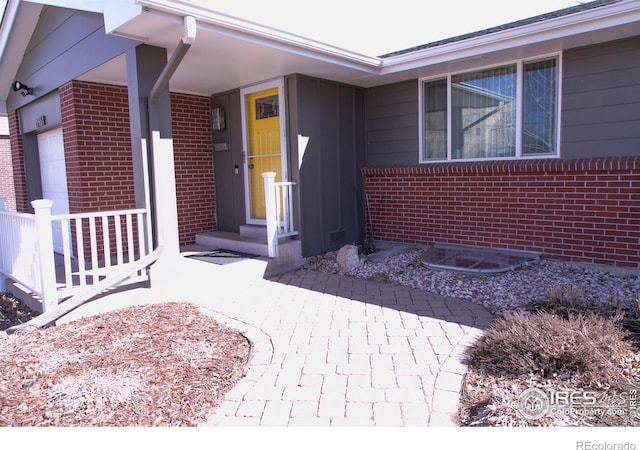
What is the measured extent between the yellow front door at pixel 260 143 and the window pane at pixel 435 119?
2.29 m

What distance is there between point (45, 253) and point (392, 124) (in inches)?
204

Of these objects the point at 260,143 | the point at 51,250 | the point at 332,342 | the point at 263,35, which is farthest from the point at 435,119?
the point at 51,250

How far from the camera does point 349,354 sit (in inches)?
132

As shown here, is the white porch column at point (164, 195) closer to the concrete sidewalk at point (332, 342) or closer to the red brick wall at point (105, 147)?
the concrete sidewalk at point (332, 342)

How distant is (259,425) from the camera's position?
8.05ft

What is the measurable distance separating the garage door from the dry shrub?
672cm

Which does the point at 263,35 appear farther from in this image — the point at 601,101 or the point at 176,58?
the point at 601,101

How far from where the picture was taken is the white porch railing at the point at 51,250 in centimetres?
405

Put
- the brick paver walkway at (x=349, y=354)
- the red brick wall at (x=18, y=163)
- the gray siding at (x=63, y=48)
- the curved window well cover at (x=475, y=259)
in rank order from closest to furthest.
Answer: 1. the brick paver walkway at (x=349, y=354)
2. the gray siding at (x=63, y=48)
3. the curved window well cover at (x=475, y=259)
4. the red brick wall at (x=18, y=163)

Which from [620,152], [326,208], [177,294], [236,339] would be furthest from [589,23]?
[177,294]

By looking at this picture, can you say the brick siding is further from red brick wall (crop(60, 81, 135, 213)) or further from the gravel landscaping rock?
the gravel landscaping rock

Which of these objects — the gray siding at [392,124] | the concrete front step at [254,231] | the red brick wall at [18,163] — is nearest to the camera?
the concrete front step at [254,231]

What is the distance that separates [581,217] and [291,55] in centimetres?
405

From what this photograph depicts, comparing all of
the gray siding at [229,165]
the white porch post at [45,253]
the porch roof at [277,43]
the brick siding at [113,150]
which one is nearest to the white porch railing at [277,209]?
the gray siding at [229,165]
